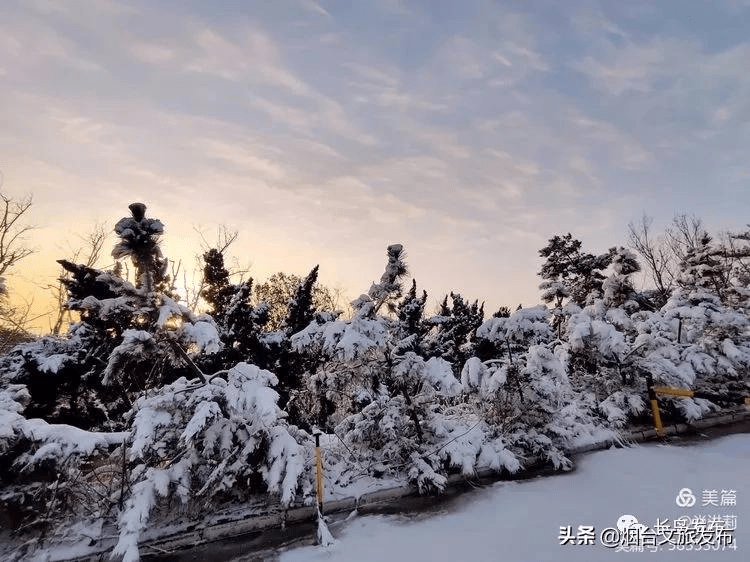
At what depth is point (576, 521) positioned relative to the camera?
4844mm

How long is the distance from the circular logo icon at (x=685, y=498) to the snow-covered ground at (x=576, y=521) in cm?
2

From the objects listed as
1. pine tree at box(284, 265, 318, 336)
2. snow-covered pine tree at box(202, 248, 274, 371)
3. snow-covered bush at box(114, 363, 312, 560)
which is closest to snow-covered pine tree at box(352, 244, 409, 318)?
snow-covered bush at box(114, 363, 312, 560)

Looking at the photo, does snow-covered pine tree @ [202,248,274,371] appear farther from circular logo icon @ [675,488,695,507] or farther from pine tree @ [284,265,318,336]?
circular logo icon @ [675,488,695,507]

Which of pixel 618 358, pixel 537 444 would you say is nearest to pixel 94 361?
pixel 537 444

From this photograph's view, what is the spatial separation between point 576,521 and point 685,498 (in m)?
1.83

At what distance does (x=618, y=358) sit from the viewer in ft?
30.2

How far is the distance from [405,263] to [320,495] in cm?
407

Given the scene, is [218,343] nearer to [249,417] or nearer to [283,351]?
[249,417]

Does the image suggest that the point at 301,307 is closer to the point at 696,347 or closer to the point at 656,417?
the point at 656,417

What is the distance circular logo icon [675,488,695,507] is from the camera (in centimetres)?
516

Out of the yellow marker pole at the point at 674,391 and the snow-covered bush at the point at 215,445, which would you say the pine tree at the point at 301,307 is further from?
the yellow marker pole at the point at 674,391

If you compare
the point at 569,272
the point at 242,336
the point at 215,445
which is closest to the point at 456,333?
the point at 569,272

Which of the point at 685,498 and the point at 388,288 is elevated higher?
the point at 388,288

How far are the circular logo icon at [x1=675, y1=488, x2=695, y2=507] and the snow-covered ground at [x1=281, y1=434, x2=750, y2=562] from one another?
23 mm
